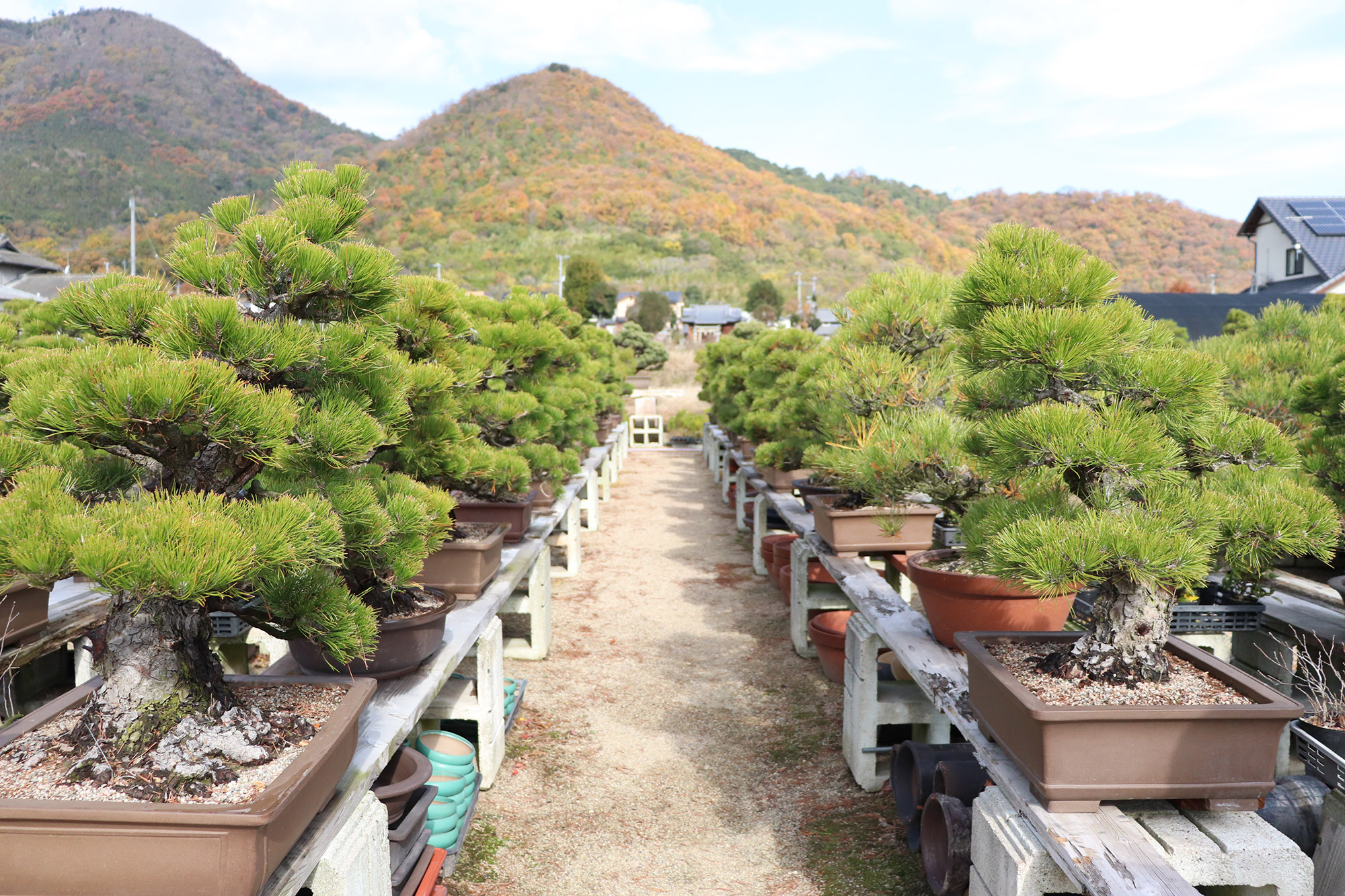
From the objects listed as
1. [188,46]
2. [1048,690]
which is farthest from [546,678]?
[188,46]

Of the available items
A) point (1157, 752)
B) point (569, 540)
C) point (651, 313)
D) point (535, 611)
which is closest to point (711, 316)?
point (651, 313)

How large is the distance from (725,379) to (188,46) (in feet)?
354

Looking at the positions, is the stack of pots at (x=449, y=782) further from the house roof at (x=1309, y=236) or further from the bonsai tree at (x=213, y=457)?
the house roof at (x=1309, y=236)

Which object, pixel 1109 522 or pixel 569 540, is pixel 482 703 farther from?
pixel 569 540

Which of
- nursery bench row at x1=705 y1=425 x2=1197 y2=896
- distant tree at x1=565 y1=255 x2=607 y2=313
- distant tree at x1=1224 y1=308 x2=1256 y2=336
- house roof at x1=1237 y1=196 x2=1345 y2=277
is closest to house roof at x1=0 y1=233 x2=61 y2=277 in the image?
distant tree at x1=565 y1=255 x2=607 y2=313

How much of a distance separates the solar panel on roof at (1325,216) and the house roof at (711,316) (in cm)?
1934

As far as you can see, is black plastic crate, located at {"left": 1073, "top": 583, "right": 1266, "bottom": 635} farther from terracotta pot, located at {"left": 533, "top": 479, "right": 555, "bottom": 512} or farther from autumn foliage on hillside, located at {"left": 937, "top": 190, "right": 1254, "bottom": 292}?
autumn foliage on hillside, located at {"left": 937, "top": 190, "right": 1254, "bottom": 292}

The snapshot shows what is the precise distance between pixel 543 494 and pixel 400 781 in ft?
9.25

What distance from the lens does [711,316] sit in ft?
112

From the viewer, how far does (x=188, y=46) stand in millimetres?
92438

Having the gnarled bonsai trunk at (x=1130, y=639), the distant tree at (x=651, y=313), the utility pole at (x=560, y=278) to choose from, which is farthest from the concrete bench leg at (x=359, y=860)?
the distant tree at (x=651, y=313)

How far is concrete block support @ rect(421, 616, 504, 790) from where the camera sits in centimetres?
276

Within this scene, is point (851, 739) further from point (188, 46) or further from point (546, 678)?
point (188, 46)

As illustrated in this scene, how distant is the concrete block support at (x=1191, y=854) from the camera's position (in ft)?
4.72
